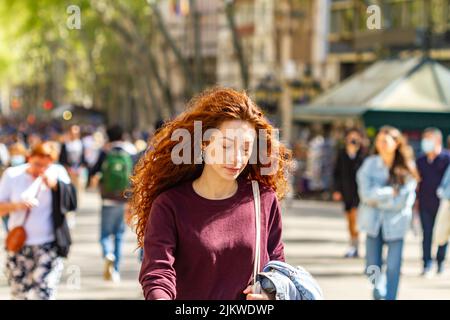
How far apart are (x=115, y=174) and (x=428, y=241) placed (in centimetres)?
366

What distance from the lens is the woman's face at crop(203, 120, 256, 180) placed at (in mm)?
4711

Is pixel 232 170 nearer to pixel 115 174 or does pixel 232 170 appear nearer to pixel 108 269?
pixel 108 269

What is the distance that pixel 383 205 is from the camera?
430 inches

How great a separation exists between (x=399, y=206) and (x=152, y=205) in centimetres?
636

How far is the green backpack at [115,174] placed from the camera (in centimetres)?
1391

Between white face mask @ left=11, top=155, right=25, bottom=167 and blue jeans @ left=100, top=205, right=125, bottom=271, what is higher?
white face mask @ left=11, top=155, right=25, bottom=167

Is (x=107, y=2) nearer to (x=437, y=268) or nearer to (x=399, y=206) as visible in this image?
(x=437, y=268)

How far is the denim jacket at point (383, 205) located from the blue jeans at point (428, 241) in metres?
3.67

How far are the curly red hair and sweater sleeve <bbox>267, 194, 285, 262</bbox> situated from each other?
10cm

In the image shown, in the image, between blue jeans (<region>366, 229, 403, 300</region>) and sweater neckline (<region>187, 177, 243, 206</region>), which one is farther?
blue jeans (<region>366, 229, 403, 300</region>)

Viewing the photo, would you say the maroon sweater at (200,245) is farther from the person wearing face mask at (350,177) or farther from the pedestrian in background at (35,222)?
the person wearing face mask at (350,177)

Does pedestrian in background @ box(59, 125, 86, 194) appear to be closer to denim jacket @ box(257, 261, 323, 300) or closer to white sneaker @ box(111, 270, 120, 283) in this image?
white sneaker @ box(111, 270, 120, 283)

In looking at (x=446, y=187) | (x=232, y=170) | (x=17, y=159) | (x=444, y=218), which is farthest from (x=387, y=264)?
(x=17, y=159)

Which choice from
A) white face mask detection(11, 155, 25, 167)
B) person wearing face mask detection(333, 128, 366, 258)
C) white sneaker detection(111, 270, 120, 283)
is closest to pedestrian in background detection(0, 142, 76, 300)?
white sneaker detection(111, 270, 120, 283)
